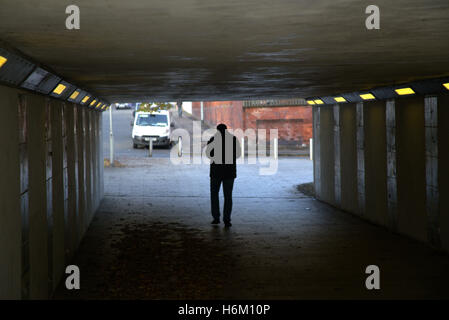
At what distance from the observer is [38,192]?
6824 millimetres

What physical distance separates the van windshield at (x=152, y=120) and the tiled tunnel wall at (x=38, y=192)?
22873 mm

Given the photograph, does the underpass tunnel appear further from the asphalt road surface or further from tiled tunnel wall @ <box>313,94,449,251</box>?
the asphalt road surface

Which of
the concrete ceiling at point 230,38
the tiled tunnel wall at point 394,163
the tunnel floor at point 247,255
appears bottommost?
the tunnel floor at point 247,255

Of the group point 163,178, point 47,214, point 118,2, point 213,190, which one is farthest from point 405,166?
point 163,178

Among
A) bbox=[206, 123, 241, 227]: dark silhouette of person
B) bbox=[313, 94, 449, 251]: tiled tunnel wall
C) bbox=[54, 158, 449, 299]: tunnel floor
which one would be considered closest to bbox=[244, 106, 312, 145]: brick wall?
bbox=[54, 158, 449, 299]: tunnel floor

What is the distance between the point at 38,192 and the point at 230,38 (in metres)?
2.76

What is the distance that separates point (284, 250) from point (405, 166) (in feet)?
8.46

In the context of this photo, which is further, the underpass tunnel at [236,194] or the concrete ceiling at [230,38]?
the underpass tunnel at [236,194]

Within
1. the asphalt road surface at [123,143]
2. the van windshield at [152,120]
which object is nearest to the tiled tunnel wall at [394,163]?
the asphalt road surface at [123,143]

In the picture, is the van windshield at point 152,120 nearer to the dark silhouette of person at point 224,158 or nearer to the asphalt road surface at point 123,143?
the asphalt road surface at point 123,143

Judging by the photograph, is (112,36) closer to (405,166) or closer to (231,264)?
(231,264)

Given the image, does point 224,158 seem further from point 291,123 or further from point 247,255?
point 291,123

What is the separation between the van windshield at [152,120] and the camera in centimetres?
3406
